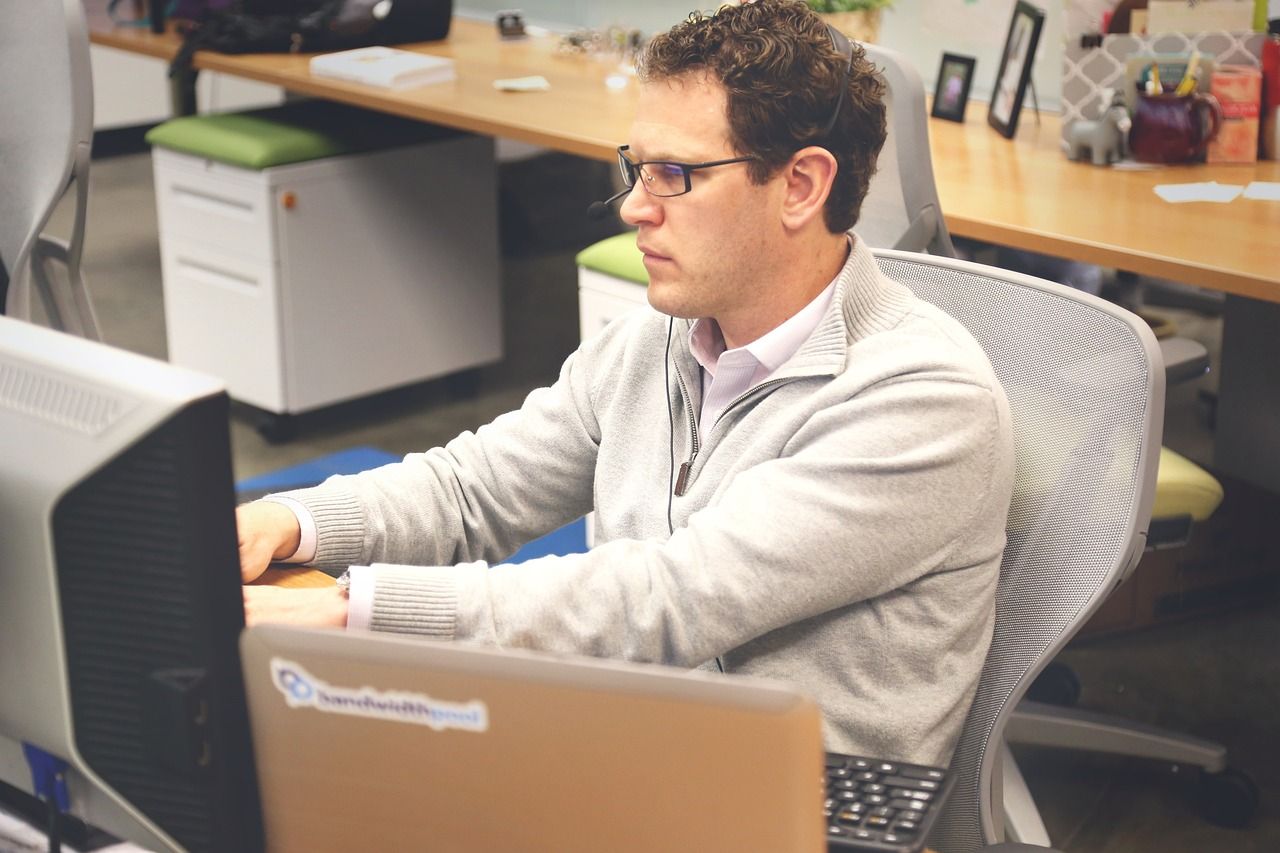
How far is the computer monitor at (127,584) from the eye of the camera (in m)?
0.74

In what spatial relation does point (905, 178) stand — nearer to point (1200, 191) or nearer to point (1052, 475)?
point (1200, 191)

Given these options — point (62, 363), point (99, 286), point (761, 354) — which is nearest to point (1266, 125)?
point (761, 354)

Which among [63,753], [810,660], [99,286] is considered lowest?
[99,286]

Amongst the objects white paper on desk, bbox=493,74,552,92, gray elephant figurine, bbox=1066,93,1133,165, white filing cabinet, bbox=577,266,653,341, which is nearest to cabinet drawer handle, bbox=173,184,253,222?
white paper on desk, bbox=493,74,552,92

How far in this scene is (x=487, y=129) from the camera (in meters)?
2.91

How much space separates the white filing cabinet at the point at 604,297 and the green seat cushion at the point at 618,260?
0.04ft

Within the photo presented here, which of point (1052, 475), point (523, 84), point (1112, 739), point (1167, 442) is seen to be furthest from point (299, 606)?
point (1167, 442)

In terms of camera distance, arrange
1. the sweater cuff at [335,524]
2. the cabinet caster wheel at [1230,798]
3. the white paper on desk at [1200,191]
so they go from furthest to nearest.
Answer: the white paper on desk at [1200,191] → the cabinet caster wheel at [1230,798] → the sweater cuff at [335,524]

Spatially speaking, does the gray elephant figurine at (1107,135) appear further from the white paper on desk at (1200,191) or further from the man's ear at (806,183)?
the man's ear at (806,183)

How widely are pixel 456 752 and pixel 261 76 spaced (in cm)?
296

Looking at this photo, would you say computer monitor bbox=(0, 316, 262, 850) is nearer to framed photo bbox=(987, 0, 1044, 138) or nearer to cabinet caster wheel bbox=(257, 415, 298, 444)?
framed photo bbox=(987, 0, 1044, 138)

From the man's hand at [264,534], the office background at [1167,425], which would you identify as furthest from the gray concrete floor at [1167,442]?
the man's hand at [264,534]

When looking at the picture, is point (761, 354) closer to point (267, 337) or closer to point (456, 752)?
point (456, 752)

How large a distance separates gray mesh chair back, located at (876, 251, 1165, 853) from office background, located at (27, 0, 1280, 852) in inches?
37.8
